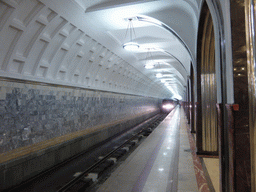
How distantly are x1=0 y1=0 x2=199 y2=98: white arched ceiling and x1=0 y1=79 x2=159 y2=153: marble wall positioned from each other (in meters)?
0.42

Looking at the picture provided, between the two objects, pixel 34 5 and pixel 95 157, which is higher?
pixel 34 5

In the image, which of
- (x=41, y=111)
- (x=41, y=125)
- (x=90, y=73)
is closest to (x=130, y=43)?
(x=90, y=73)

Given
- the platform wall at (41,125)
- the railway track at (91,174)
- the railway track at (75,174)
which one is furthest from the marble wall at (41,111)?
the railway track at (91,174)

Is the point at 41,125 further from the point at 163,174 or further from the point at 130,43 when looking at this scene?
the point at 130,43

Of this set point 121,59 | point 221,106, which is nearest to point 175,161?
point 221,106

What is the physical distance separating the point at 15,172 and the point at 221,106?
232 inches

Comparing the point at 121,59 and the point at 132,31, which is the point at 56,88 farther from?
the point at 121,59

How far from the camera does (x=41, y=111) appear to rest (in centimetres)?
694

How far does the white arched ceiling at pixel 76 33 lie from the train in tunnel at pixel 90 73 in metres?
0.04

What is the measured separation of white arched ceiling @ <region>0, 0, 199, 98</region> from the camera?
5496 mm

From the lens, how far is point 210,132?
605 centimetres

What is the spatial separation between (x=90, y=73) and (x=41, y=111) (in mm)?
3895

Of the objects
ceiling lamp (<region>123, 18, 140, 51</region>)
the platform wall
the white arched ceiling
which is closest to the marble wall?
the platform wall

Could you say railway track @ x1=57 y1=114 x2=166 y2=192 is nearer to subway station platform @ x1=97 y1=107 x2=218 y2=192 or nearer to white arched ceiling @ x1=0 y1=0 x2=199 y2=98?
subway station platform @ x1=97 y1=107 x2=218 y2=192
